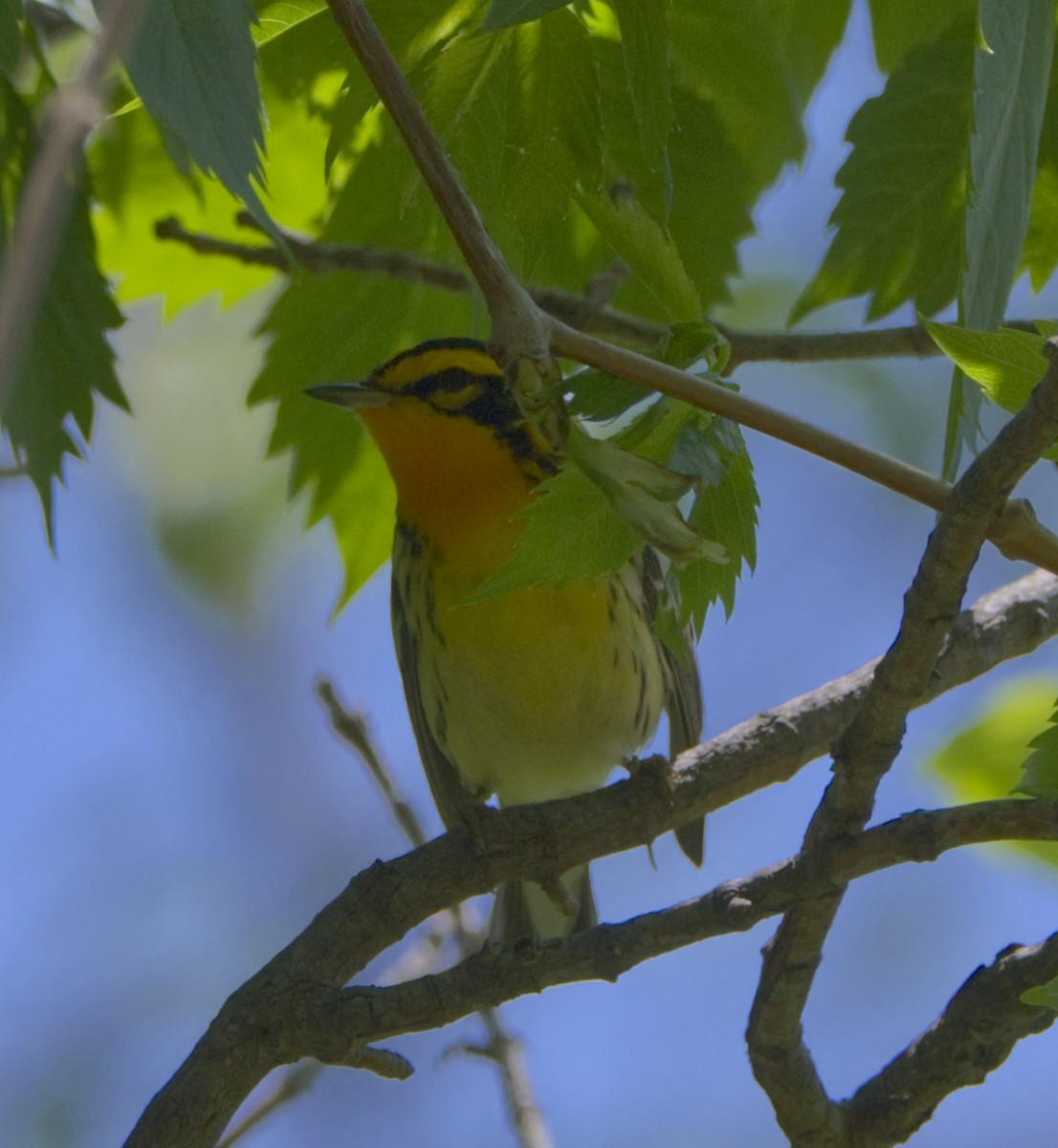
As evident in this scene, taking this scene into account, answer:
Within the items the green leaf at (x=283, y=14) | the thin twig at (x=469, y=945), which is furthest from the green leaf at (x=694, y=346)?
the thin twig at (x=469, y=945)

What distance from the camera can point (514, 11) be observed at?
58.0 inches

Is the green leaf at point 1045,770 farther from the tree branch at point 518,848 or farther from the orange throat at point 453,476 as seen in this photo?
the orange throat at point 453,476

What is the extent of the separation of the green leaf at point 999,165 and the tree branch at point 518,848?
2.49ft

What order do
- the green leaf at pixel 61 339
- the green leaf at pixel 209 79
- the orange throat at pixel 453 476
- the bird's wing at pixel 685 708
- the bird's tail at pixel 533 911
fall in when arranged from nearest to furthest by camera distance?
1. the green leaf at pixel 209 79
2. the green leaf at pixel 61 339
3. the orange throat at pixel 453 476
4. the bird's wing at pixel 685 708
5. the bird's tail at pixel 533 911

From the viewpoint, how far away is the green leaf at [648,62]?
5.96 ft

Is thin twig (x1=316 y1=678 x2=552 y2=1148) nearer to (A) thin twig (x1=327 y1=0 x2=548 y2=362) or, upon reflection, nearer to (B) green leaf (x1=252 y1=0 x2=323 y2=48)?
(B) green leaf (x1=252 y1=0 x2=323 y2=48)

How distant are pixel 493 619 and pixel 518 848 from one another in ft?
4.35

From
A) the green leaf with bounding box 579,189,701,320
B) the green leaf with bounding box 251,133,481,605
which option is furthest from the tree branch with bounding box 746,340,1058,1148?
the green leaf with bounding box 251,133,481,605

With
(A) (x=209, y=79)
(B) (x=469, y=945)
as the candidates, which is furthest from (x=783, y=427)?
(B) (x=469, y=945)

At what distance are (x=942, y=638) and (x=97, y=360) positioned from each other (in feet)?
4.33

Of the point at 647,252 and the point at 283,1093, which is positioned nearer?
the point at 647,252

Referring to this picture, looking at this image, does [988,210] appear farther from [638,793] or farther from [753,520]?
[638,793]

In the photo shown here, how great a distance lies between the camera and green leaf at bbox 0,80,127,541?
2.25 metres

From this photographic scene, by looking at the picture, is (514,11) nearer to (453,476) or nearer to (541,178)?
(541,178)
